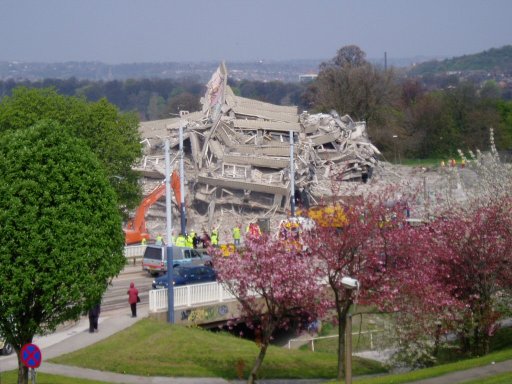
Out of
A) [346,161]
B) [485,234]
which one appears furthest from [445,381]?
[346,161]

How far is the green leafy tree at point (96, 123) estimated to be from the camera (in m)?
41.5

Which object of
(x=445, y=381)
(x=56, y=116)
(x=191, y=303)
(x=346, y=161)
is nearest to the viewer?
(x=445, y=381)

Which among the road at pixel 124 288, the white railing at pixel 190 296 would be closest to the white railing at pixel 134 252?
the road at pixel 124 288

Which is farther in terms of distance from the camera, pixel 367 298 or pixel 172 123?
pixel 172 123

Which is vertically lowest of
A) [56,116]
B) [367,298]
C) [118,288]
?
[118,288]

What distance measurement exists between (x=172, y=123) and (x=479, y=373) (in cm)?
5258

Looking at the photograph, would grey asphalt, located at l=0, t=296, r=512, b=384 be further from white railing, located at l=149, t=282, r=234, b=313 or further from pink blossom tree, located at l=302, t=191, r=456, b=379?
pink blossom tree, located at l=302, t=191, r=456, b=379

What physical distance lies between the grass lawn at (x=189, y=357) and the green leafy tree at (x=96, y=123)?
13.7m

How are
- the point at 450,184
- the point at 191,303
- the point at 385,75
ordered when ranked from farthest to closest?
1. the point at 385,75
2. the point at 450,184
3. the point at 191,303

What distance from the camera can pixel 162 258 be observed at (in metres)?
40.6

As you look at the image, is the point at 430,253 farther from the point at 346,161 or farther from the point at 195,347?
the point at 346,161

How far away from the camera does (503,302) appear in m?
28.5

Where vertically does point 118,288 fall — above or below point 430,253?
below

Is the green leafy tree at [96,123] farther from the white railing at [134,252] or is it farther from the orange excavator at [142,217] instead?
the orange excavator at [142,217]
